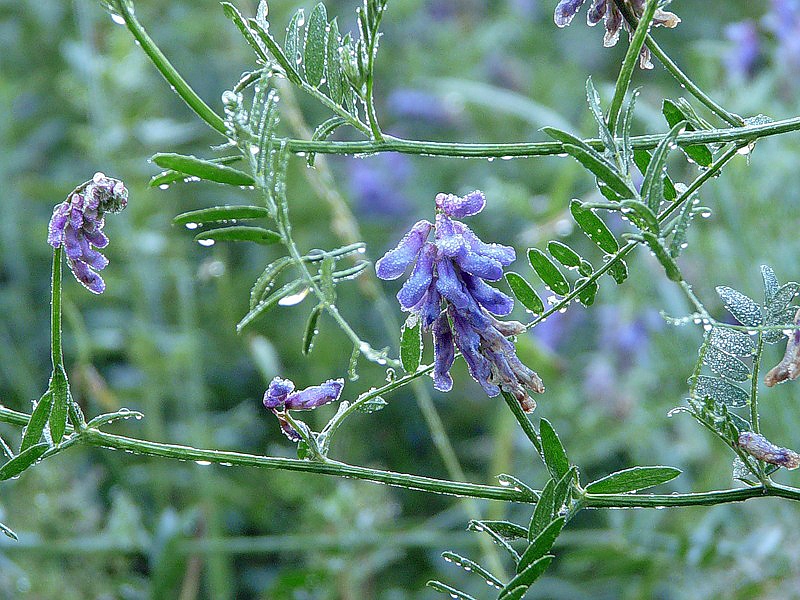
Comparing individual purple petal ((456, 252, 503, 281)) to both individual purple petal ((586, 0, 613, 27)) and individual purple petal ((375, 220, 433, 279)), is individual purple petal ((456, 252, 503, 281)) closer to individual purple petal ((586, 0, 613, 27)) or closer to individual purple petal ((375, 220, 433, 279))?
individual purple petal ((375, 220, 433, 279))

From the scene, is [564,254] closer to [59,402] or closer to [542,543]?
[542,543]

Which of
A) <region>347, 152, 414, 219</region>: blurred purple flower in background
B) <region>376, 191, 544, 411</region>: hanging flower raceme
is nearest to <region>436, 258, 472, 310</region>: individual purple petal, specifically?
<region>376, 191, 544, 411</region>: hanging flower raceme

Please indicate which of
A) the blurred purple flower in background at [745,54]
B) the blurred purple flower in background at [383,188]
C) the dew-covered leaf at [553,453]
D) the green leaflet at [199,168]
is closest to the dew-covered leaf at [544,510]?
the dew-covered leaf at [553,453]

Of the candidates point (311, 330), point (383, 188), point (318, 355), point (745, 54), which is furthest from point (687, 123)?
point (383, 188)

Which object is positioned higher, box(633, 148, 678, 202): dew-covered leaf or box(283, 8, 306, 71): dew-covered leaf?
box(283, 8, 306, 71): dew-covered leaf

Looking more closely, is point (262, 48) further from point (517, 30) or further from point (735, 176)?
point (517, 30)

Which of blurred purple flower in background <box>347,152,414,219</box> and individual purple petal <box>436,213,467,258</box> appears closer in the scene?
individual purple petal <box>436,213,467,258</box>

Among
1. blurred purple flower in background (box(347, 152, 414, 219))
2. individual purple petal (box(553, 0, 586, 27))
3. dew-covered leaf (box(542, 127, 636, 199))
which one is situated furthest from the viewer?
blurred purple flower in background (box(347, 152, 414, 219))
